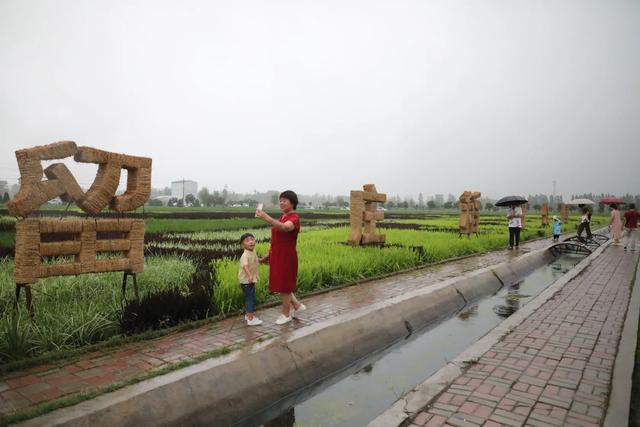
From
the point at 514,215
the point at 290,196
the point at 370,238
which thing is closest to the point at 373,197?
the point at 370,238

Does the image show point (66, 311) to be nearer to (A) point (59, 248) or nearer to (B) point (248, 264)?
(A) point (59, 248)

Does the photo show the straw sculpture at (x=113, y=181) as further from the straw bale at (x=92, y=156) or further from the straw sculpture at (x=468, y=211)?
the straw sculpture at (x=468, y=211)

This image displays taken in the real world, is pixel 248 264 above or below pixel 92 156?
below

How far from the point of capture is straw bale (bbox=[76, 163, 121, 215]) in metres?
4.34

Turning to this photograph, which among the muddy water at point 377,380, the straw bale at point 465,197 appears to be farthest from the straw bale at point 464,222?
the muddy water at point 377,380

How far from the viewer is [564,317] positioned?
17.2ft

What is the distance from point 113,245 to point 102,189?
651 millimetres

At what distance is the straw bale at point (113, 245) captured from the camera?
4.50 m

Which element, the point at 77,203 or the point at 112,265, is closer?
the point at 77,203

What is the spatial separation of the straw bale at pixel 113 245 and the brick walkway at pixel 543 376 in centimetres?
364

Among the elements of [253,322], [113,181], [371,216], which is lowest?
[253,322]

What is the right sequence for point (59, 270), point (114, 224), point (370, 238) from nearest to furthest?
point (59, 270), point (114, 224), point (370, 238)

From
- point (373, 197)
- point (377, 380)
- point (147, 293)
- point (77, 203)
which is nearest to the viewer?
point (377, 380)

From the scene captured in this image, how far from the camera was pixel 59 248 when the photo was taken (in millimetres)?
4180
